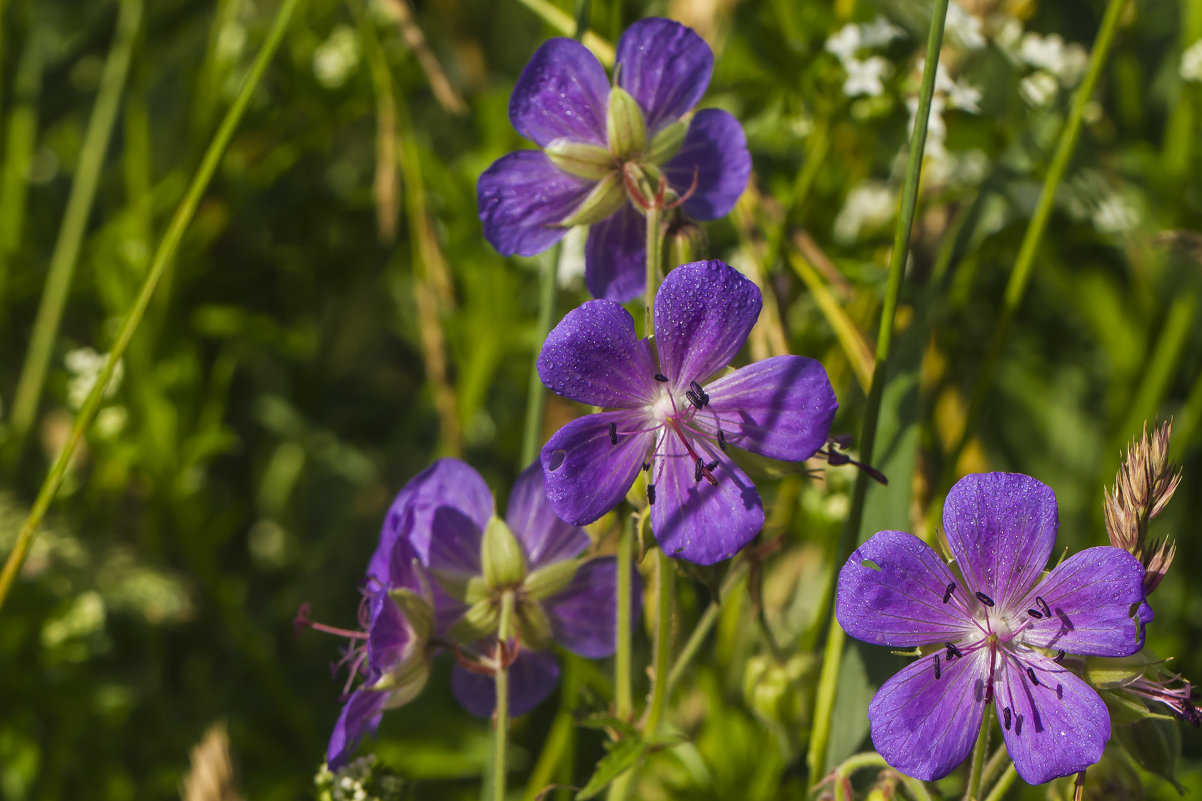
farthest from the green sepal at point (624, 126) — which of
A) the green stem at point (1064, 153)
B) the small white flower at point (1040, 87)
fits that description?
the small white flower at point (1040, 87)

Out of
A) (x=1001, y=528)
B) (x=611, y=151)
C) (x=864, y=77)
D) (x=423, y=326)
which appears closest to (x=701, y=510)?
(x=1001, y=528)

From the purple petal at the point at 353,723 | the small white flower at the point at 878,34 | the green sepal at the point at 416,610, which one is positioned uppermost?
the small white flower at the point at 878,34

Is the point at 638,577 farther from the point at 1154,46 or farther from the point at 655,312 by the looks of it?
the point at 1154,46

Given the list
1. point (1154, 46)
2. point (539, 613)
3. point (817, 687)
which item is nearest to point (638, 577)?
point (539, 613)

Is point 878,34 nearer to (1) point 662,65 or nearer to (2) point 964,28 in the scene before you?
(2) point 964,28

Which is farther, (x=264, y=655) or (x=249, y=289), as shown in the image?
(x=249, y=289)

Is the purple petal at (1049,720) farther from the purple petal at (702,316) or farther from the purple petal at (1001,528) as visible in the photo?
the purple petal at (702,316)

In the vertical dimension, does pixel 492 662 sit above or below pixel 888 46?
below

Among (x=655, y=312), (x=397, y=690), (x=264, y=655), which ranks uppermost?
→ (x=655, y=312)
